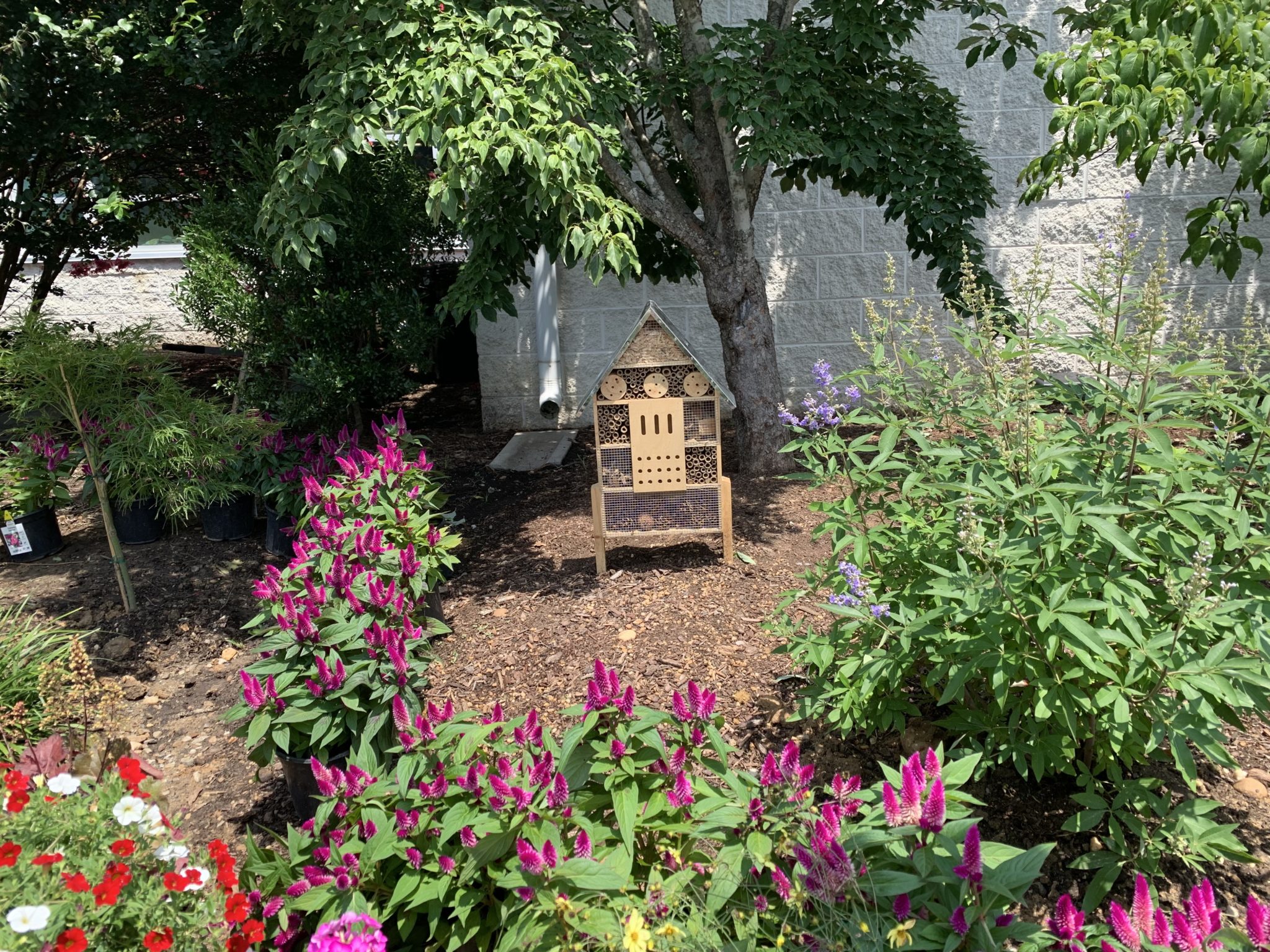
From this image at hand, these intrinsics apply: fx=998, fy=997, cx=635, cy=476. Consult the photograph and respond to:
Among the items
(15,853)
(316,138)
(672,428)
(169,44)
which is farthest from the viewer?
(169,44)

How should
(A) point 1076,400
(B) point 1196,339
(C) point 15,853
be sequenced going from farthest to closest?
(A) point 1076,400 < (B) point 1196,339 < (C) point 15,853

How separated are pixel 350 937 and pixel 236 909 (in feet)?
0.83

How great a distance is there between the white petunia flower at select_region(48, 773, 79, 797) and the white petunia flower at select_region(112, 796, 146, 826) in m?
0.09

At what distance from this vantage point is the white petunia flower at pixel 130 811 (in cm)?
199

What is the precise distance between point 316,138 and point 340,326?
5.26ft

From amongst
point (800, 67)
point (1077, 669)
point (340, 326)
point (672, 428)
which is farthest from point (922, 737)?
point (340, 326)

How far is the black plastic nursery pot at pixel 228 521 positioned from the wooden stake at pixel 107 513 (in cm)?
75

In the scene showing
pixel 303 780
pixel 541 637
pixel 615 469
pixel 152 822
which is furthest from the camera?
pixel 615 469

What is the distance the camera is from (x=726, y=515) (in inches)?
169

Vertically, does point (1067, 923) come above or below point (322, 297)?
below

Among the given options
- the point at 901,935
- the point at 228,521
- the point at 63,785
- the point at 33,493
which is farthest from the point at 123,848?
the point at 33,493

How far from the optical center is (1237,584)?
2168mm

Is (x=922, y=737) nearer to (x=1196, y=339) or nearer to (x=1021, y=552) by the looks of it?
(x=1021, y=552)

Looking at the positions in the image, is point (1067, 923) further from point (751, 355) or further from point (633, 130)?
point (633, 130)
